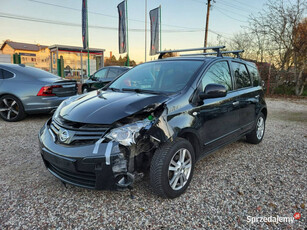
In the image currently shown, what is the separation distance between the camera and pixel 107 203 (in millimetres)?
2418

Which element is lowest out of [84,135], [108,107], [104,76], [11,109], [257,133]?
[257,133]

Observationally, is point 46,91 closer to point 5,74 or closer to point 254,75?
point 5,74

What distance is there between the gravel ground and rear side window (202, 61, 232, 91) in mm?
1281

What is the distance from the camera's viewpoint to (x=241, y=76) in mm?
3949

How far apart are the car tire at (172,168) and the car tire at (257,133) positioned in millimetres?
2287

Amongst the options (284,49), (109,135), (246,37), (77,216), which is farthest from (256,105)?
(246,37)

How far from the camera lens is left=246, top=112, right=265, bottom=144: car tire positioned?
4398mm

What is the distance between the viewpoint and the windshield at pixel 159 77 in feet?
9.74

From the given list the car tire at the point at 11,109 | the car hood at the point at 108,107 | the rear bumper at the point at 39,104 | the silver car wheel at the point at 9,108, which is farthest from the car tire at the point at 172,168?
the silver car wheel at the point at 9,108

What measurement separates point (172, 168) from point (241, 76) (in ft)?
7.86

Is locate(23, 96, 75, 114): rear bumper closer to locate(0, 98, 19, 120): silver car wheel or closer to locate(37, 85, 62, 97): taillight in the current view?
locate(37, 85, 62, 97): taillight

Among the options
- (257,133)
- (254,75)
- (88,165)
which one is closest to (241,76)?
(254,75)

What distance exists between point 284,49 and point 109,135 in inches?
650

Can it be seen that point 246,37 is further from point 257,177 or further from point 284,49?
point 257,177
